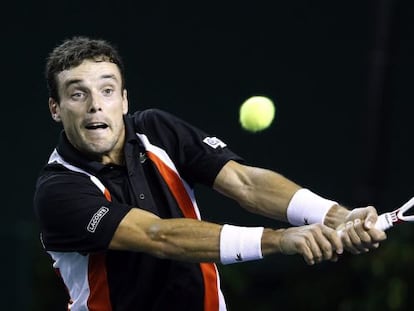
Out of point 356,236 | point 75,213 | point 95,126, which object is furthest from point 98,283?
point 356,236

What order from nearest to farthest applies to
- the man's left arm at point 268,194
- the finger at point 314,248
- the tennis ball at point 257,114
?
the finger at point 314,248 → the man's left arm at point 268,194 → the tennis ball at point 257,114

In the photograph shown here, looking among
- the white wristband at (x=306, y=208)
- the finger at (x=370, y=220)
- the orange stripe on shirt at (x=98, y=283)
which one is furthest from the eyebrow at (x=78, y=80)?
the finger at (x=370, y=220)

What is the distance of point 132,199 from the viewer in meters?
6.39

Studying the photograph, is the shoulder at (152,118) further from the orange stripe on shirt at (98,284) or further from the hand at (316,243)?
the hand at (316,243)

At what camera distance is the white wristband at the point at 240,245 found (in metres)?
5.93

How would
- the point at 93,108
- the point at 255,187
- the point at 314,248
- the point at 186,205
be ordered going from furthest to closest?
the point at 255,187 → the point at 186,205 → the point at 93,108 → the point at 314,248

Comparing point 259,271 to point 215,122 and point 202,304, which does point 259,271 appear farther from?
point 202,304

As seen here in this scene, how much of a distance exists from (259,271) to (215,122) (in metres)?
1.23

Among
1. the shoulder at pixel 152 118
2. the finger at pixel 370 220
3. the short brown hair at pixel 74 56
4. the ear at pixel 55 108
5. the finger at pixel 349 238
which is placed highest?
the short brown hair at pixel 74 56

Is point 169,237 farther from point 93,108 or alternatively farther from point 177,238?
point 93,108

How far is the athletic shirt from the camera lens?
20.5 feet

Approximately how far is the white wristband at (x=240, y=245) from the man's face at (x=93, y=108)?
85 centimetres

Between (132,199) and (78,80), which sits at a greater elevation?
(78,80)

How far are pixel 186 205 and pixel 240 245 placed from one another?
701 millimetres
